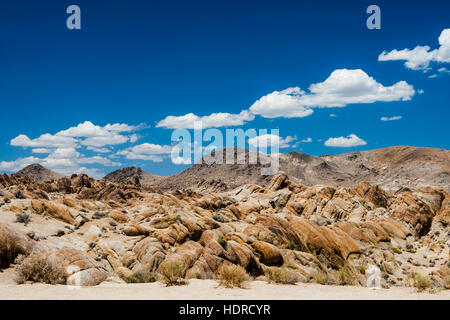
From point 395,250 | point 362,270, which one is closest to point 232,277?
point 362,270

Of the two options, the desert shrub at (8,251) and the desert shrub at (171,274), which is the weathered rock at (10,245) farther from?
the desert shrub at (171,274)

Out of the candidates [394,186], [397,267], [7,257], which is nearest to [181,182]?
[394,186]

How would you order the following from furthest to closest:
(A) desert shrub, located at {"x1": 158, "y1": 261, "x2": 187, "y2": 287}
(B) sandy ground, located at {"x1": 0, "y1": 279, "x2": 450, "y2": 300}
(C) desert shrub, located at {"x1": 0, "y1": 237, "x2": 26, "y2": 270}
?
(C) desert shrub, located at {"x1": 0, "y1": 237, "x2": 26, "y2": 270} → (A) desert shrub, located at {"x1": 158, "y1": 261, "x2": 187, "y2": 287} → (B) sandy ground, located at {"x1": 0, "y1": 279, "x2": 450, "y2": 300}

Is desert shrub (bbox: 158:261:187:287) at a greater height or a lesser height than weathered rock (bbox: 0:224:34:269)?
lesser

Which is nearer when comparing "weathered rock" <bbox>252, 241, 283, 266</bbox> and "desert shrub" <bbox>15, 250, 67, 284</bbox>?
"desert shrub" <bbox>15, 250, 67, 284</bbox>

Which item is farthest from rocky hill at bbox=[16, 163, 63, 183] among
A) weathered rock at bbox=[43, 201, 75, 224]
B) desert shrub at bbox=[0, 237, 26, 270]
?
desert shrub at bbox=[0, 237, 26, 270]

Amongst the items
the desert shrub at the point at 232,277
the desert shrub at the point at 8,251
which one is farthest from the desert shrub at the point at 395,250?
the desert shrub at the point at 8,251

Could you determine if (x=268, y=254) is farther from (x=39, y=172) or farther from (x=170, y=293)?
(x=39, y=172)

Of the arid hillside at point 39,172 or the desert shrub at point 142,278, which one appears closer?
the desert shrub at point 142,278

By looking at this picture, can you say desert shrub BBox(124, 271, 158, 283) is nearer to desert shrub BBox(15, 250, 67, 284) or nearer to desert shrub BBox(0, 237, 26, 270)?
desert shrub BBox(15, 250, 67, 284)

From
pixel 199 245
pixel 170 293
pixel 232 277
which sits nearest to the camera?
pixel 170 293

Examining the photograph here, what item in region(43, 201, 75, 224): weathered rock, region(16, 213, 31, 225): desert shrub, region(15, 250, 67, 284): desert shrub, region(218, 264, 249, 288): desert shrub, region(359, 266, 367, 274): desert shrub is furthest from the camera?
region(359, 266, 367, 274): desert shrub

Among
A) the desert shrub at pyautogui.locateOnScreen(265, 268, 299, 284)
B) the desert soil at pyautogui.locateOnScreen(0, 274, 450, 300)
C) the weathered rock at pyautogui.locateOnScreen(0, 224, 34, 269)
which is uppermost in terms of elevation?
the weathered rock at pyautogui.locateOnScreen(0, 224, 34, 269)
